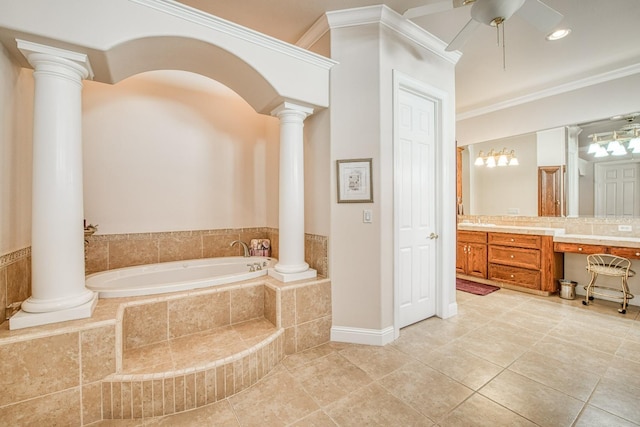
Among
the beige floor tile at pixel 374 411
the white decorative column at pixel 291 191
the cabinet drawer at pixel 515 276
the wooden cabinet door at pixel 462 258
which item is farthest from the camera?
the wooden cabinet door at pixel 462 258

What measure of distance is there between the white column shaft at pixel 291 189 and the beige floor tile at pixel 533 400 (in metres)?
1.66

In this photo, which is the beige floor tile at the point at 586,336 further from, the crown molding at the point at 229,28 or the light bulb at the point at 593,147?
the crown molding at the point at 229,28

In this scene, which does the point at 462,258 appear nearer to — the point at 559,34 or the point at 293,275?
the point at 559,34

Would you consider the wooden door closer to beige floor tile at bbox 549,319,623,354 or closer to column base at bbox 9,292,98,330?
beige floor tile at bbox 549,319,623,354

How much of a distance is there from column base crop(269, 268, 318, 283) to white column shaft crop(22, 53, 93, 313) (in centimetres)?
138

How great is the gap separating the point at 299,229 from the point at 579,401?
A: 88.6 inches

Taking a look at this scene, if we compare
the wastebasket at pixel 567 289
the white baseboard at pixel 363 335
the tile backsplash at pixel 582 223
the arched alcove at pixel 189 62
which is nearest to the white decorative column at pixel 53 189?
the arched alcove at pixel 189 62

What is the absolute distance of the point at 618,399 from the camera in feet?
5.72

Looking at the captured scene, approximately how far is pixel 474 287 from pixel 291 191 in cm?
325

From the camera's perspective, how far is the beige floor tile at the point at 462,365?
196 centimetres

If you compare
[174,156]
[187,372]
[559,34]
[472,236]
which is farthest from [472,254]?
[174,156]

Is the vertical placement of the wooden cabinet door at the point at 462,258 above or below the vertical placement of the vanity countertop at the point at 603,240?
below

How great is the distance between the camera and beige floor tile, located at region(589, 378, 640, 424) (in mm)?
1624

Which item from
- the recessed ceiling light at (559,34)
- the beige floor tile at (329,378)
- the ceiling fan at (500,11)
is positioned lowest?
the beige floor tile at (329,378)
